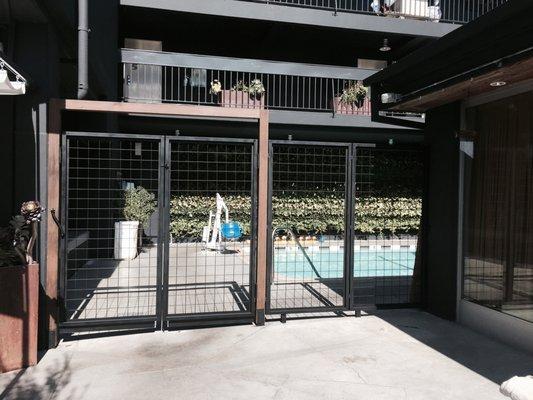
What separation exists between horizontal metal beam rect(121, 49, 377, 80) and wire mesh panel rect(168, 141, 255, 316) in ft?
6.99

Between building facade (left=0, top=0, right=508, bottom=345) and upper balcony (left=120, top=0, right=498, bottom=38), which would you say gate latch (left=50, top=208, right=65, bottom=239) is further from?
upper balcony (left=120, top=0, right=498, bottom=38)

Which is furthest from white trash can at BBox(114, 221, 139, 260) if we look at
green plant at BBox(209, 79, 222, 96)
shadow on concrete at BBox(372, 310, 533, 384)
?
shadow on concrete at BBox(372, 310, 533, 384)

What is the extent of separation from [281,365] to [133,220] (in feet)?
23.7

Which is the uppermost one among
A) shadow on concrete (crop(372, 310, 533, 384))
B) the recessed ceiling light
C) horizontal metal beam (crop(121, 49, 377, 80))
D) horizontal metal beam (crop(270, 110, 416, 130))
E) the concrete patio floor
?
the recessed ceiling light

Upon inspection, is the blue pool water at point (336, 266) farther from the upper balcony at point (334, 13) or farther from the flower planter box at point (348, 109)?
the upper balcony at point (334, 13)

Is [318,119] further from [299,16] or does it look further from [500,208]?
[500,208]

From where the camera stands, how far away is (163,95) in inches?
505

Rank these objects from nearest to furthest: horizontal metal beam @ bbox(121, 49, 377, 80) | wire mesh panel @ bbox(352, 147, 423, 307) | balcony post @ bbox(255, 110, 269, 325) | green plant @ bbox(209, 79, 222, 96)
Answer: balcony post @ bbox(255, 110, 269, 325)
wire mesh panel @ bbox(352, 147, 423, 307)
horizontal metal beam @ bbox(121, 49, 377, 80)
green plant @ bbox(209, 79, 222, 96)

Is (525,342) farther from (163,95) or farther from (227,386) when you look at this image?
A: (163,95)

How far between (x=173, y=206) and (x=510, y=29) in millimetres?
9757

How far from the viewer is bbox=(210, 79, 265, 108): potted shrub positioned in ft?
39.3

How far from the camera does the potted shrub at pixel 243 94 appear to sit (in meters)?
12.0

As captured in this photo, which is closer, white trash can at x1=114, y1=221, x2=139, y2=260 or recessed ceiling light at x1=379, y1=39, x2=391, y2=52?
white trash can at x1=114, y1=221, x2=139, y2=260

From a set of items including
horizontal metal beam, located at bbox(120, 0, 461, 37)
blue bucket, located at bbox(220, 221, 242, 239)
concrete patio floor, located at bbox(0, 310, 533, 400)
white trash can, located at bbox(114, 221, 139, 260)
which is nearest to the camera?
concrete patio floor, located at bbox(0, 310, 533, 400)
